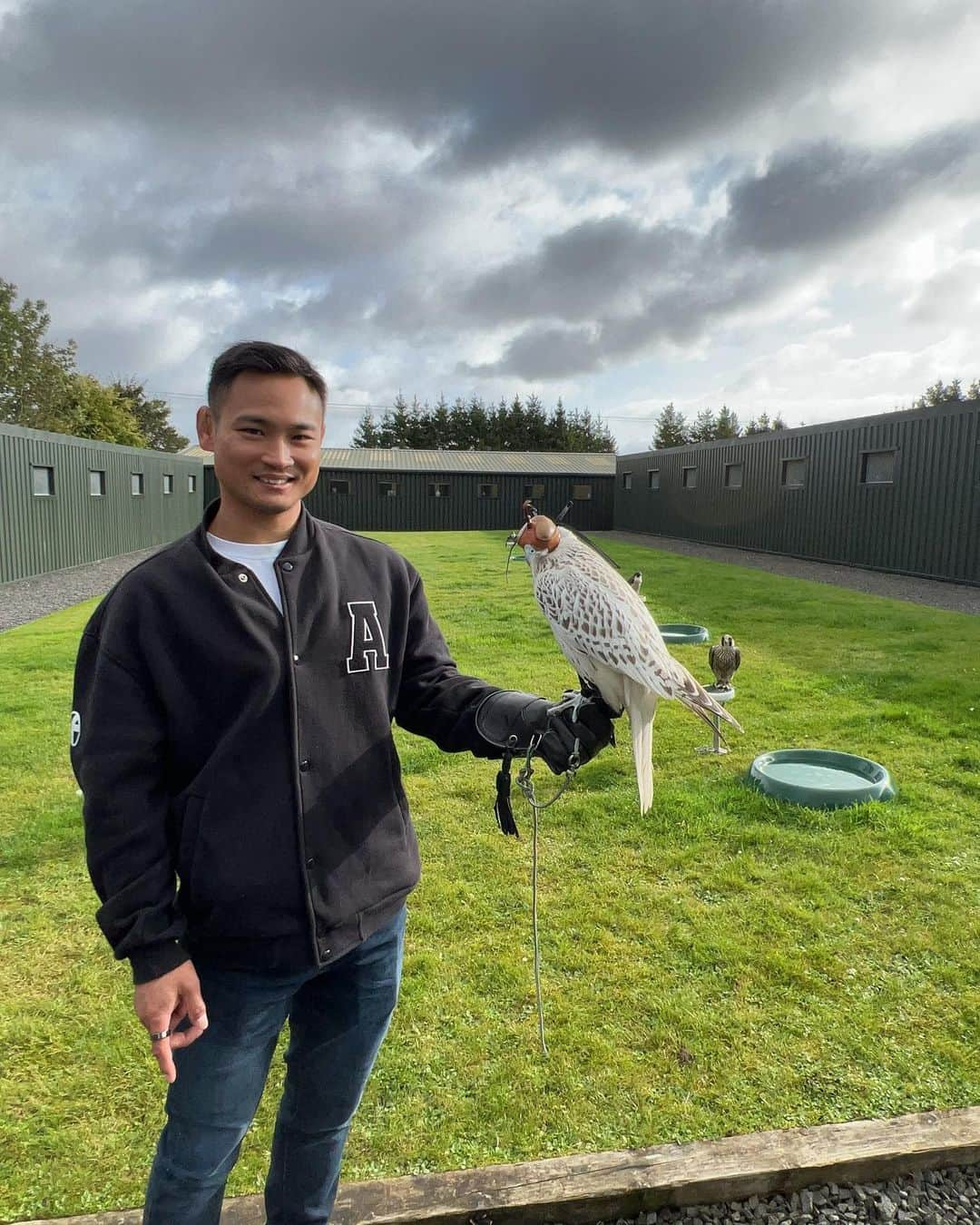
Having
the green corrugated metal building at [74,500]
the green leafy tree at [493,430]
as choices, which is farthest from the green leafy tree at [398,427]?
the green corrugated metal building at [74,500]

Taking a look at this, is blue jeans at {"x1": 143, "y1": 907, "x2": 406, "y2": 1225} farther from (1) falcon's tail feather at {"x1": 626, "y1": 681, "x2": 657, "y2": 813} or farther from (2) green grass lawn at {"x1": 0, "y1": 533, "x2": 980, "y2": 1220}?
(1) falcon's tail feather at {"x1": 626, "y1": 681, "x2": 657, "y2": 813}

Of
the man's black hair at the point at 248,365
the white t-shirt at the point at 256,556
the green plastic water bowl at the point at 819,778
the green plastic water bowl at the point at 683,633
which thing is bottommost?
the green plastic water bowl at the point at 819,778

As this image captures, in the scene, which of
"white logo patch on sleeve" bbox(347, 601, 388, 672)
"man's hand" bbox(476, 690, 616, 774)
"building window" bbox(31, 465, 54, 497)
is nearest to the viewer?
"white logo patch on sleeve" bbox(347, 601, 388, 672)

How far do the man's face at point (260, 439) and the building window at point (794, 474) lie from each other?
18.9 m

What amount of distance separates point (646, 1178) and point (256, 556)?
1.95m

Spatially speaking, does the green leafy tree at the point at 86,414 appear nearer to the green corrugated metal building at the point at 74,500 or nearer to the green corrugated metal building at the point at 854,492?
the green corrugated metal building at the point at 74,500

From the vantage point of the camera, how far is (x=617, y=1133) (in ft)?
7.29

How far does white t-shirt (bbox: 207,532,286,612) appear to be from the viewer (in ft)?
5.09

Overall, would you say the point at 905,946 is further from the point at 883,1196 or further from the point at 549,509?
the point at 549,509

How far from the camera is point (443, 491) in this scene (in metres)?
29.1

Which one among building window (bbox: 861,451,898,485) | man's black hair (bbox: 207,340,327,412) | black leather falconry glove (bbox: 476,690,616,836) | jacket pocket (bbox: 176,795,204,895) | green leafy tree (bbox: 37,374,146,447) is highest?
green leafy tree (bbox: 37,374,146,447)

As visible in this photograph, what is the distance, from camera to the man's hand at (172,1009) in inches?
53.1

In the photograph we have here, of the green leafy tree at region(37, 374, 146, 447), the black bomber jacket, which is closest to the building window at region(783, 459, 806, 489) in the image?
the black bomber jacket

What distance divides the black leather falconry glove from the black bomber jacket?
1.01ft
